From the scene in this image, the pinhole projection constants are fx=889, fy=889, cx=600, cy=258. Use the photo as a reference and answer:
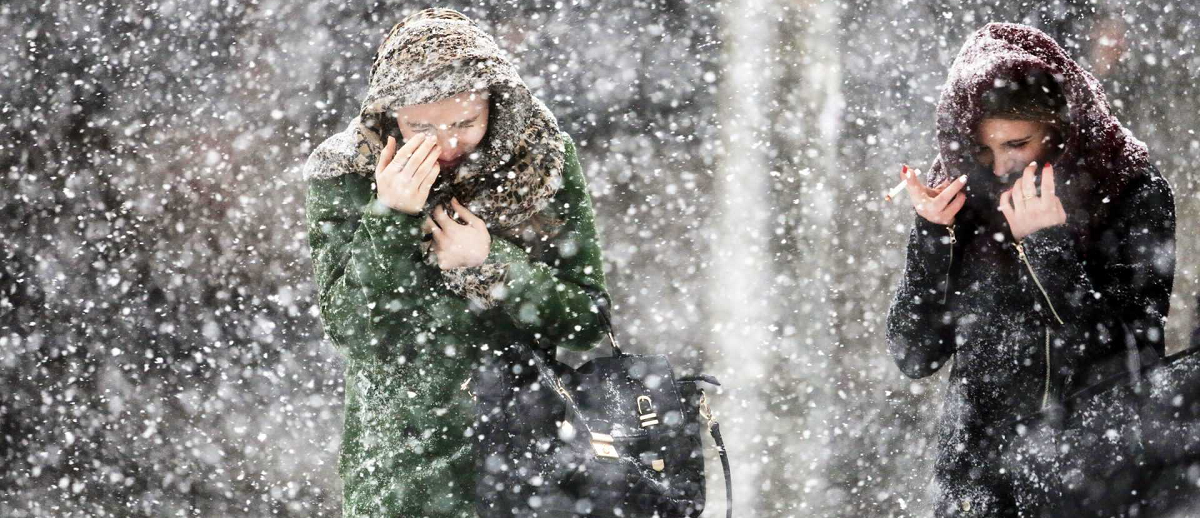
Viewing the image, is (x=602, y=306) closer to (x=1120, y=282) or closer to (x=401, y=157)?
(x=401, y=157)

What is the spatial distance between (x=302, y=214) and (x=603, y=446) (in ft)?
6.36

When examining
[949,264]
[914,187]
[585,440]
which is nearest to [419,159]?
[585,440]

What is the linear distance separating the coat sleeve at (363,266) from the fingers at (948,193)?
1.09 m

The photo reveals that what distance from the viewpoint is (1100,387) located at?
1707 millimetres

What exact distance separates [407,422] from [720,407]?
183 cm

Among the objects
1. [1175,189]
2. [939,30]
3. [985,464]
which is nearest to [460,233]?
[985,464]

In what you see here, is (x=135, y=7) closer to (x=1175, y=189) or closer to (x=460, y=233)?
(x=460, y=233)

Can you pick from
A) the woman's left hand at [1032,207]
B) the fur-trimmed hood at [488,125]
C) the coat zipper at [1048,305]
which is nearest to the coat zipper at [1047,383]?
the coat zipper at [1048,305]

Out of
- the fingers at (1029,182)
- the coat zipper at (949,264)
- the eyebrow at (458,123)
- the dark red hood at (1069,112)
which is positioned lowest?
the coat zipper at (949,264)

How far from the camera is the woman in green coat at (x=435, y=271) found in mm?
1906

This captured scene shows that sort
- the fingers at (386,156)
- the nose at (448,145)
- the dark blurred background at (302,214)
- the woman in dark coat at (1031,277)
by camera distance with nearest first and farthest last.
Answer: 1. the woman in dark coat at (1031,277)
2. the fingers at (386,156)
3. the nose at (448,145)
4. the dark blurred background at (302,214)

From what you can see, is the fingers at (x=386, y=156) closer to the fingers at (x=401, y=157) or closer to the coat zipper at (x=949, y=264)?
the fingers at (x=401, y=157)

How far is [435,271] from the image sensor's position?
6.42ft

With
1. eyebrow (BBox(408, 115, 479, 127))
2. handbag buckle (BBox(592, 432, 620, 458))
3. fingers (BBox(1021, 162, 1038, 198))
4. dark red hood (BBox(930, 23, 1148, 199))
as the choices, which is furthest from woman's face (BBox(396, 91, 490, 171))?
fingers (BBox(1021, 162, 1038, 198))
